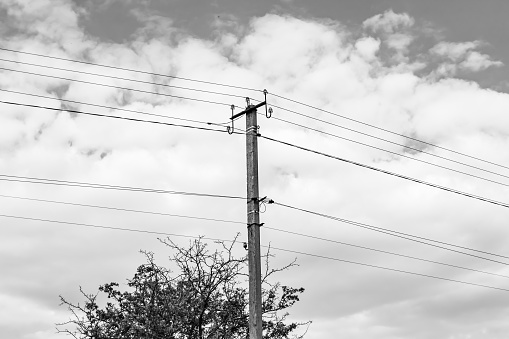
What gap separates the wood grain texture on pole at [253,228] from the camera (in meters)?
15.5

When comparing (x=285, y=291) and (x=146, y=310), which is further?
(x=285, y=291)

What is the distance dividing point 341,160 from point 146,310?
6641 mm

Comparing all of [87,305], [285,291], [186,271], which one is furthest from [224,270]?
[285,291]

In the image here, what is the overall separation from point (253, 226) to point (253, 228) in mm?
45

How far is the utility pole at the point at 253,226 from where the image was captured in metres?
15.5

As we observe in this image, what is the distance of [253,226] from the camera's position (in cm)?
1620

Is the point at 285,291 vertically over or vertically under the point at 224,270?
over

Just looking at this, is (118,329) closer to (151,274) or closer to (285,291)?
(151,274)

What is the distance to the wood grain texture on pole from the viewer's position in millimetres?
15477

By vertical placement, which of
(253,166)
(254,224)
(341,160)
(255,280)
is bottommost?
(255,280)

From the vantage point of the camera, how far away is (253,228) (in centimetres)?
1619

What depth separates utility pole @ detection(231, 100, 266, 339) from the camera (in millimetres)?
15484

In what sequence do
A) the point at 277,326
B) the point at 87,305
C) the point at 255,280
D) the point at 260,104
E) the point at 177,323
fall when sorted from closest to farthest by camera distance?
the point at 255,280 < the point at 260,104 < the point at 177,323 < the point at 87,305 < the point at 277,326

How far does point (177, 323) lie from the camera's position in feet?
63.6
